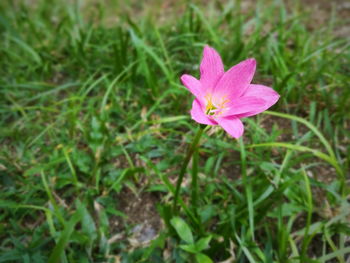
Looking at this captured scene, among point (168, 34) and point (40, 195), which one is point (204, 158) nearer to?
point (40, 195)

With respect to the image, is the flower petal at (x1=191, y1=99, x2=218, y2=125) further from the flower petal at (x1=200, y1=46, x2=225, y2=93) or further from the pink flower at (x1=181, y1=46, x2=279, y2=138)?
the flower petal at (x1=200, y1=46, x2=225, y2=93)

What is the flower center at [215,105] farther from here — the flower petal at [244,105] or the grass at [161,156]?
the grass at [161,156]

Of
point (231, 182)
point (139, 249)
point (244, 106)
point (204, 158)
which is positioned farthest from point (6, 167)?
point (244, 106)

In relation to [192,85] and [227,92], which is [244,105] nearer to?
[227,92]

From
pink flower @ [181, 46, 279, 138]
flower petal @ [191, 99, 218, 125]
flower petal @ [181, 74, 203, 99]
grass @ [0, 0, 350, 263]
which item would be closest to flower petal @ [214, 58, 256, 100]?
pink flower @ [181, 46, 279, 138]

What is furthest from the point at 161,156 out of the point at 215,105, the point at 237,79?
the point at 237,79

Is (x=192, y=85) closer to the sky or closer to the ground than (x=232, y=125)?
closer to the sky
